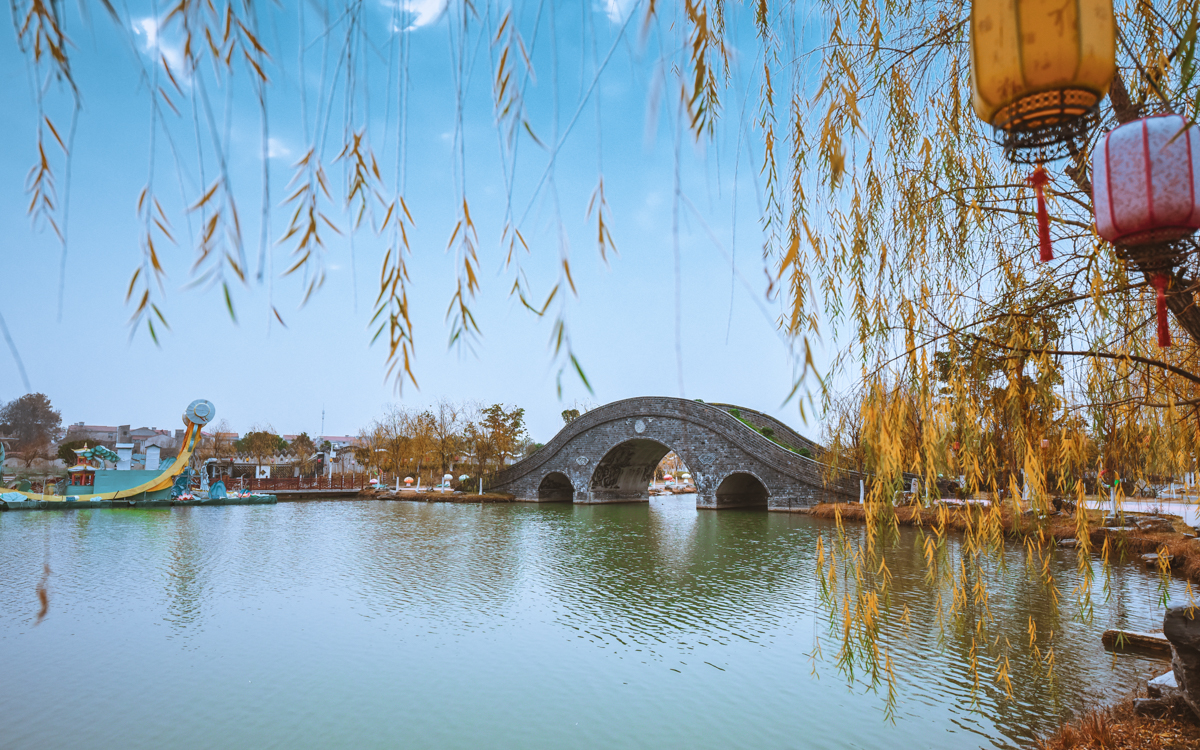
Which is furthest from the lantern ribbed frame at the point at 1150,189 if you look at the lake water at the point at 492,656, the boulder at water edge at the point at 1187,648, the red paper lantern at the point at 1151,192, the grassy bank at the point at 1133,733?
the lake water at the point at 492,656

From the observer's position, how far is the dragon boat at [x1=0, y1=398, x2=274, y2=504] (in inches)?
706

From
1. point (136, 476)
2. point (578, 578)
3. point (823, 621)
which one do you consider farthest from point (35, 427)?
point (823, 621)

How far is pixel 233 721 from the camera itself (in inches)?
154

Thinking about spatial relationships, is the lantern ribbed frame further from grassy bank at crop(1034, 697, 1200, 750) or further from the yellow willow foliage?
grassy bank at crop(1034, 697, 1200, 750)

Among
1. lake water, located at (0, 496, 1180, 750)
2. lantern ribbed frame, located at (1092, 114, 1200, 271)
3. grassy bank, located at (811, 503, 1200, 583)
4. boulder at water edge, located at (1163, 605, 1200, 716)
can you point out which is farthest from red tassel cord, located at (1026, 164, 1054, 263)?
grassy bank, located at (811, 503, 1200, 583)

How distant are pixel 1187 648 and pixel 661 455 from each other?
1991 centimetres

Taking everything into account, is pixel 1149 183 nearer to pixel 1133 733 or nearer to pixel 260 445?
pixel 1133 733

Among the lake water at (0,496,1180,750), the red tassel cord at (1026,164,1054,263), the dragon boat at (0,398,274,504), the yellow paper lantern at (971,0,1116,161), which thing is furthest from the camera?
the dragon boat at (0,398,274,504)

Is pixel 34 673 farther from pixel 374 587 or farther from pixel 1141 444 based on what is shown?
pixel 1141 444

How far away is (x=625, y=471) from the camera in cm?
2272

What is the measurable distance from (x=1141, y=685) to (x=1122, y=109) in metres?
3.77

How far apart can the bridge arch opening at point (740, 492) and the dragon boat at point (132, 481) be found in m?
14.7

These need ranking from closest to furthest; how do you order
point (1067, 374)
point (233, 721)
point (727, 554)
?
point (1067, 374) → point (233, 721) → point (727, 554)

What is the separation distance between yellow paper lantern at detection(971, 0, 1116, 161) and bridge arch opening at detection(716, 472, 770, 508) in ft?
57.1
